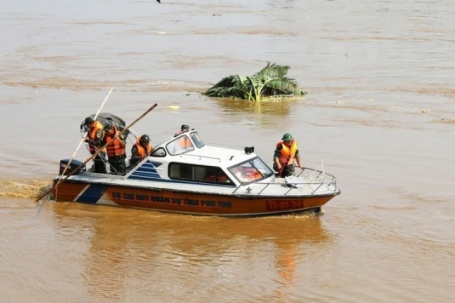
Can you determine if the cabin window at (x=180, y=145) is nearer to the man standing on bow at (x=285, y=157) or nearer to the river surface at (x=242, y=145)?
the river surface at (x=242, y=145)

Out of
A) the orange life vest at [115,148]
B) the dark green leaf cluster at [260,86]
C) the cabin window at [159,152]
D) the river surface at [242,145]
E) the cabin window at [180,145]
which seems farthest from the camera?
the dark green leaf cluster at [260,86]

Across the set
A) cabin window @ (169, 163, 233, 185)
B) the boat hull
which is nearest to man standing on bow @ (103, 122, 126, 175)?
the boat hull

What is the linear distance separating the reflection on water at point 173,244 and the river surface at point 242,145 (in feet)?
0.13

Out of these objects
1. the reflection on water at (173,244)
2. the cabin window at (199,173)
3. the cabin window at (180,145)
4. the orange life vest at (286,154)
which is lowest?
the reflection on water at (173,244)

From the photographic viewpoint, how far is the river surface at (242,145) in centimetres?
1452

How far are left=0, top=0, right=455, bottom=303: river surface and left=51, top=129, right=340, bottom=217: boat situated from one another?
1.00 ft

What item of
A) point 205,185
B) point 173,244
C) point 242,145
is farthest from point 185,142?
point 242,145

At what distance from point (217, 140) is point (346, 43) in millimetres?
23028

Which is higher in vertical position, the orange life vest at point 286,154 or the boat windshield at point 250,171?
the orange life vest at point 286,154

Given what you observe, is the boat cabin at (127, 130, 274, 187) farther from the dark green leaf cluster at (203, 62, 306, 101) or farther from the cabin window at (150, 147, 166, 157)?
the dark green leaf cluster at (203, 62, 306, 101)

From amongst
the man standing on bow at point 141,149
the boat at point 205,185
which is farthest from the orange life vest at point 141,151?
the boat at point 205,185

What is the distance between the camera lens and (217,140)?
2422 cm

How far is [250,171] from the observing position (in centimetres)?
1692

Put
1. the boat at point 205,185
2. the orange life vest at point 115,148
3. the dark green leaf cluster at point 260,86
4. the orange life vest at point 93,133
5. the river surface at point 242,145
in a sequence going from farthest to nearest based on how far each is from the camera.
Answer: the dark green leaf cluster at point 260,86
the orange life vest at point 93,133
the orange life vest at point 115,148
the boat at point 205,185
the river surface at point 242,145
